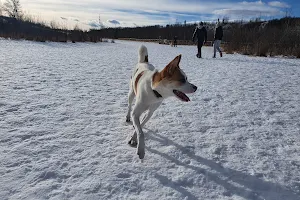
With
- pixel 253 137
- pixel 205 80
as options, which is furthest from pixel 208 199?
pixel 205 80

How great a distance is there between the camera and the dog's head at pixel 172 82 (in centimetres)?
312

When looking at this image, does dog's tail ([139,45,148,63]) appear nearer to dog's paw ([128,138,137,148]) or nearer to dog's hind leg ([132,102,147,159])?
dog's hind leg ([132,102,147,159])

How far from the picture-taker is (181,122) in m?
4.40

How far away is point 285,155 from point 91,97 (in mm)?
4054

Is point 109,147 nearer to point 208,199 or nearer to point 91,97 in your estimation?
point 208,199

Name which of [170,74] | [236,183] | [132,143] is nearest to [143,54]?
[170,74]

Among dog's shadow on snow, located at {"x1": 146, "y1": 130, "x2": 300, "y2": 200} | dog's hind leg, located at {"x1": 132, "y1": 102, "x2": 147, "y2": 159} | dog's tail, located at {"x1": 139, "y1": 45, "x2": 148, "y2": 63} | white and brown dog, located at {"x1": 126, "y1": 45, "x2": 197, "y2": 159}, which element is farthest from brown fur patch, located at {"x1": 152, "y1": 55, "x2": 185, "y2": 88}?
dog's tail, located at {"x1": 139, "y1": 45, "x2": 148, "y2": 63}

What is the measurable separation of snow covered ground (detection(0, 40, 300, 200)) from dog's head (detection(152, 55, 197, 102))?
0.77 metres

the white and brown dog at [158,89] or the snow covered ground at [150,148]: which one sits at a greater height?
the white and brown dog at [158,89]

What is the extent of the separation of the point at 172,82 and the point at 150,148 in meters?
0.95

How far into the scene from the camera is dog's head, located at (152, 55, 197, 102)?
3.12m

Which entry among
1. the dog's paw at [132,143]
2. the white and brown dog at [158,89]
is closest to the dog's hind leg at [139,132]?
the white and brown dog at [158,89]

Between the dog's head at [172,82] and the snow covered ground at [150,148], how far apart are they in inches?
30.2

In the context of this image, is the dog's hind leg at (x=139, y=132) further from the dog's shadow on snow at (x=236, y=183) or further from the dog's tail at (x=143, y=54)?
the dog's tail at (x=143, y=54)
